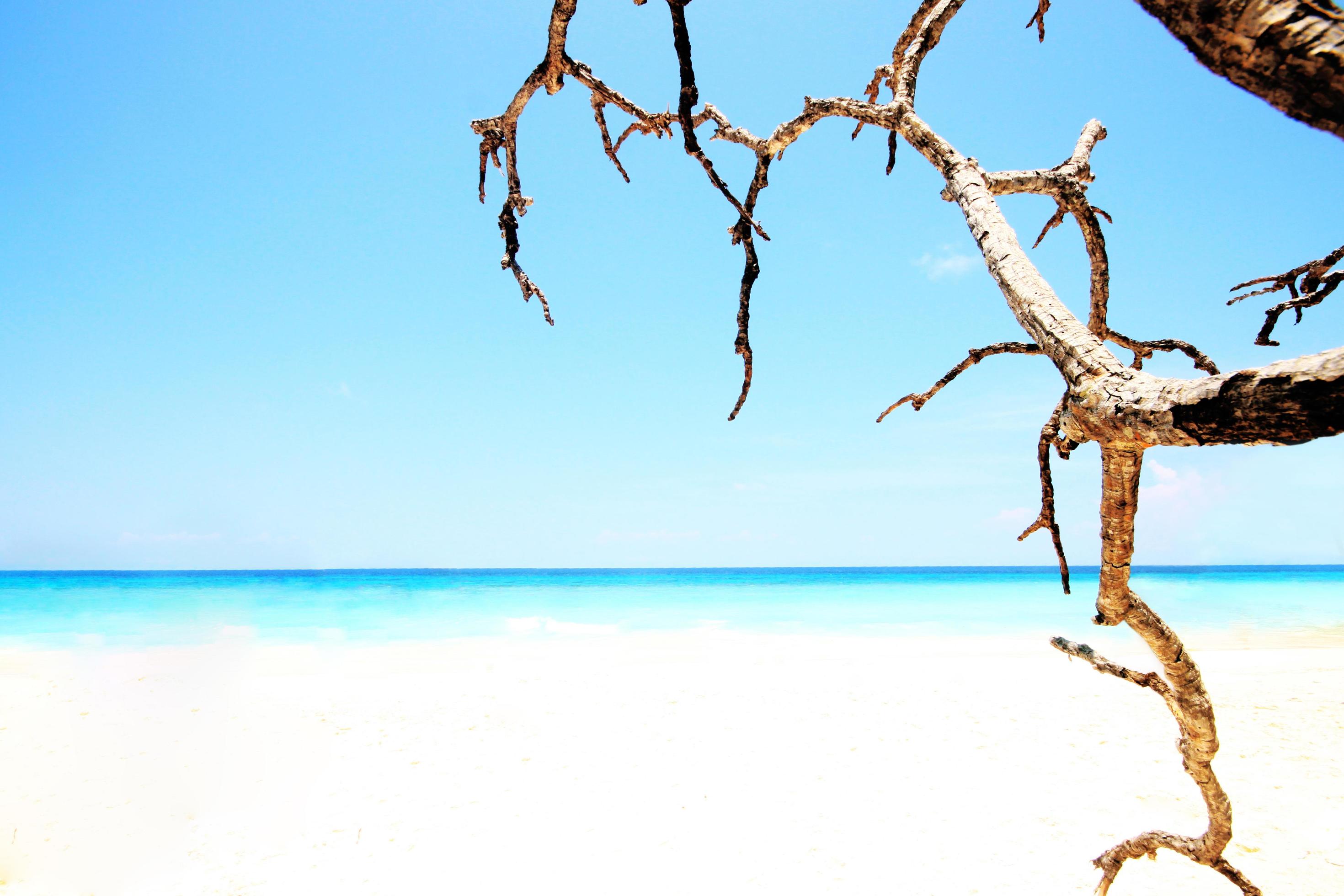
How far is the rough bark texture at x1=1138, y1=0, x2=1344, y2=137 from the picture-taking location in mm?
558

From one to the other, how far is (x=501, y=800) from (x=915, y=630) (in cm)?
1487

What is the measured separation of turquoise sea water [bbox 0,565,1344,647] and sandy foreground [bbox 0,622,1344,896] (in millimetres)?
8198

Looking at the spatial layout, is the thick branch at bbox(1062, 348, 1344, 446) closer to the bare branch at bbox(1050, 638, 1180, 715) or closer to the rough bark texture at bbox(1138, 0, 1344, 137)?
the rough bark texture at bbox(1138, 0, 1344, 137)

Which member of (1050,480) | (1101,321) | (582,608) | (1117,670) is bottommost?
(582,608)

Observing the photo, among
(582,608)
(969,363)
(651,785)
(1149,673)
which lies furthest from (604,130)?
(582,608)

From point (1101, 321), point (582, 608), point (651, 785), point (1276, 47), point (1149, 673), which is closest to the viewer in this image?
point (1276, 47)

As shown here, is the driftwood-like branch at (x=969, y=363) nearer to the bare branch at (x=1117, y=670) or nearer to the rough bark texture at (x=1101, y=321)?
the rough bark texture at (x=1101, y=321)

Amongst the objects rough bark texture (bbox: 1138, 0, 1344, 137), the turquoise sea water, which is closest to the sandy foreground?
rough bark texture (bbox: 1138, 0, 1344, 137)

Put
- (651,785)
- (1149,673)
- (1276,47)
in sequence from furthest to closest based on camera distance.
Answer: (651,785) → (1149,673) → (1276,47)

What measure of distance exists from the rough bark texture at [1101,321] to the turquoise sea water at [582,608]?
15.7m

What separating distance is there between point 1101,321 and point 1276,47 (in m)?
1.26

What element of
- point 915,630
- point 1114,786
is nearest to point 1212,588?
point 915,630

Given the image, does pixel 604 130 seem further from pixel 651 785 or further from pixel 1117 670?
pixel 651 785

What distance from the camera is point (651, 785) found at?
4.92m
